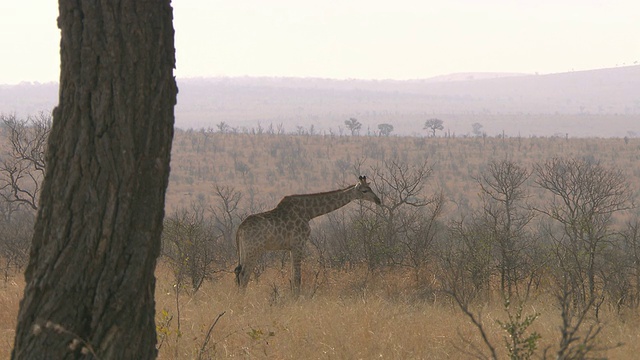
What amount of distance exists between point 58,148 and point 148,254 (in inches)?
26.7

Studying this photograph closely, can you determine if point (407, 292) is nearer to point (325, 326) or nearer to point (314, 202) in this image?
point (314, 202)

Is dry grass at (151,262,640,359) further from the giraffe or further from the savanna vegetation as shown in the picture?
the giraffe

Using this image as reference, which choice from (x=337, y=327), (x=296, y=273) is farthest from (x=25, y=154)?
(x=337, y=327)

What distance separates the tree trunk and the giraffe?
6.24 metres

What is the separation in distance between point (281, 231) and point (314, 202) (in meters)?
0.85

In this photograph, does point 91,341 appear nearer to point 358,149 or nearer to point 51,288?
point 51,288

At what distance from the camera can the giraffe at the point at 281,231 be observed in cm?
1018

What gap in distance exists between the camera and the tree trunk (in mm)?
3811

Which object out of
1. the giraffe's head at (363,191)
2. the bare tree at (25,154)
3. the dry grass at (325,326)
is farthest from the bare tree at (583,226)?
the bare tree at (25,154)

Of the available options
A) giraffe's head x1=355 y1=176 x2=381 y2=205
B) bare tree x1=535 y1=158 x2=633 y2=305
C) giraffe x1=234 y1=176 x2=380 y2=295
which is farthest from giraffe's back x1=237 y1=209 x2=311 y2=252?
bare tree x1=535 y1=158 x2=633 y2=305

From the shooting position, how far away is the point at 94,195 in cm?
381

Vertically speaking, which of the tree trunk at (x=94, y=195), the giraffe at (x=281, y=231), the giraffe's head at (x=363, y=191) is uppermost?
the tree trunk at (x=94, y=195)

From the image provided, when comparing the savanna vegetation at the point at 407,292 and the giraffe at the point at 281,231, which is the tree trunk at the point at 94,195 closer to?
the savanna vegetation at the point at 407,292

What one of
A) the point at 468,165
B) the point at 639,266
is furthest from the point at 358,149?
the point at 639,266
